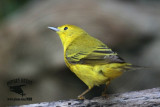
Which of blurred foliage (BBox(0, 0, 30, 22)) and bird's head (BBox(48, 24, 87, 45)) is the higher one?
blurred foliage (BBox(0, 0, 30, 22))

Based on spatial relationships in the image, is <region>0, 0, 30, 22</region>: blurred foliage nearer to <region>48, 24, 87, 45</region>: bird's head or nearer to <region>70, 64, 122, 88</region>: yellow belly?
<region>48, 24, 87, 45</region>: bird's head

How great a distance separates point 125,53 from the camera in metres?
8.72

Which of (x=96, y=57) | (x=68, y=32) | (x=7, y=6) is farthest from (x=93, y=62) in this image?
(x=7, y=6)

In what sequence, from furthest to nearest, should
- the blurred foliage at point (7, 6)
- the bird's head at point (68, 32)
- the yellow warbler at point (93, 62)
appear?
the blurred foliage at point (7, 6), the bird's head at point (68, 32), the yellow warbler at point (93, 62)

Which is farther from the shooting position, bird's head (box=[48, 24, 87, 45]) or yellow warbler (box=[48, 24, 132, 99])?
bird's head (box=[48, 24, 87, 45])

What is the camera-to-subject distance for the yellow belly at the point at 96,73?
4.68 m

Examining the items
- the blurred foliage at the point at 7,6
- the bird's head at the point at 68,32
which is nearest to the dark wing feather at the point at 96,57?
the bird's head at the point at 68,32

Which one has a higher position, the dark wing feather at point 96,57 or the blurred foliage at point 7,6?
the blurred foliage at point 7,6

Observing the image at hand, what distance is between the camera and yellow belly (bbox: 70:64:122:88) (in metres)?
4.68

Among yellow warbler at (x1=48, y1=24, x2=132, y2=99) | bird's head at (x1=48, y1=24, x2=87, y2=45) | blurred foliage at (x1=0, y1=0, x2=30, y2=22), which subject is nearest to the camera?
yellow warbler at (x1=48, y1=24, x2=132, y2=99)

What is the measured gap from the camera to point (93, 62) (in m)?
4.87

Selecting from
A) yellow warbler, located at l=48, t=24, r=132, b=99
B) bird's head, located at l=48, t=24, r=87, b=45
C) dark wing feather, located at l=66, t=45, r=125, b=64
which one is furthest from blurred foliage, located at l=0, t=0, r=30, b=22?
dark wing feather, located at l=66, t=45, r=125, b=64

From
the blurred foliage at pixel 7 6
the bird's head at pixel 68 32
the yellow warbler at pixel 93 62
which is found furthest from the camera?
the blurred foliage at pixel 7 6

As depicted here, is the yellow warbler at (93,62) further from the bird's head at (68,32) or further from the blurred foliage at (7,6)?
the blurred foliage at (7,6)
